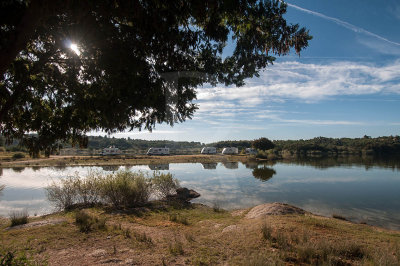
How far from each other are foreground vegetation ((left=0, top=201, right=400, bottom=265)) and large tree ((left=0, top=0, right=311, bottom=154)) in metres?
3.09

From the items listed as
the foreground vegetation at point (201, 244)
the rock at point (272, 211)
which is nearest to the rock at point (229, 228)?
the foreground vegetation at point (201, 244)

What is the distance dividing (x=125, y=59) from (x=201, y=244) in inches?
221

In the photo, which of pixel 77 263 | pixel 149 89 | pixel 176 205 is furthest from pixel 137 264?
pixel 176 205

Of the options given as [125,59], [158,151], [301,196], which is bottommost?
[301,196]

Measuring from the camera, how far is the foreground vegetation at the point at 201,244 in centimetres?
569

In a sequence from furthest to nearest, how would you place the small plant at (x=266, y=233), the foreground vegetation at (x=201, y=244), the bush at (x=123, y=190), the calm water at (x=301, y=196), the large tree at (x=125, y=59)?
the calm water at (x=301, y=196), the bush at (x=123, y=190), the small plant at (x=266, y=233), the foreground vegetation at (x=201, y=244), the large tree at (x=125, y=59)

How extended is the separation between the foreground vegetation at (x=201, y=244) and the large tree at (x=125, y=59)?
3.09 metres

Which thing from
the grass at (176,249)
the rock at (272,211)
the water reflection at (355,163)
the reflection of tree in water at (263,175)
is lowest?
the reflection of tree in water at (263,175)

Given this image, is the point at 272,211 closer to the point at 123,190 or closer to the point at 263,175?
the point at 123,190

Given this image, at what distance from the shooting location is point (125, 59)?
4.56 meters

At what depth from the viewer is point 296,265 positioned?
549cm

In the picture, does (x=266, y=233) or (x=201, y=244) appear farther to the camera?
(x=266, y=233)

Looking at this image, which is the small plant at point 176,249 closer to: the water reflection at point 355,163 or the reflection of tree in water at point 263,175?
the reflection of tree in water at point 263,175

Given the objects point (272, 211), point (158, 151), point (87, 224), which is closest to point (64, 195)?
point (87, 224)
